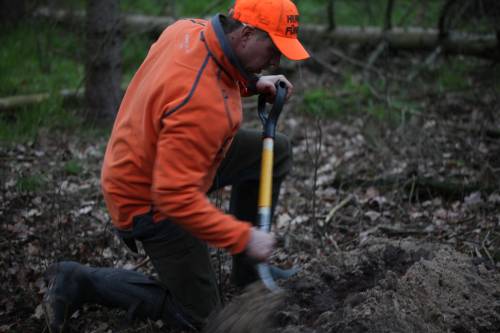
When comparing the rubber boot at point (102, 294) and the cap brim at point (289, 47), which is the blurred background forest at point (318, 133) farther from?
the cap brim at point (289, 47)

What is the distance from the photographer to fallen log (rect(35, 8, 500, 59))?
28.2 ft

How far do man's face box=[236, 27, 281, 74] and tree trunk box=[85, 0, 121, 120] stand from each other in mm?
4103

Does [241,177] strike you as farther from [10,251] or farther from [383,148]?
[383,148]

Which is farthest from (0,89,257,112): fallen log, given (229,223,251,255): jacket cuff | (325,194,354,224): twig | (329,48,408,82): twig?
(229,223,251,255): jacket cuff

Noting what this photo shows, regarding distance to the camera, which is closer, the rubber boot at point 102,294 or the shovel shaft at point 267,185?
the shovel shaft at point 267,185

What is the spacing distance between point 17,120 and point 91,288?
12.8 ft

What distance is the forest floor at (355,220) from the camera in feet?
10.6

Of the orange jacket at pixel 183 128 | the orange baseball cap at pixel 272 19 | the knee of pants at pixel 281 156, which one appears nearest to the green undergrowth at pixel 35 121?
the knee of pants at pixel 281 156

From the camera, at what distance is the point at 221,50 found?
2.92m

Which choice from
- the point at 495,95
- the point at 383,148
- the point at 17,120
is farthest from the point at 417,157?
the point at 17,120

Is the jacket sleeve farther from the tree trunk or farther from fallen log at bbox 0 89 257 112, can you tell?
fallen log at bbox 0 89 257 112

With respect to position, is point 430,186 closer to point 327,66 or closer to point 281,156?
point 281,156

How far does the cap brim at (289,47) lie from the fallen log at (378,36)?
238 inches

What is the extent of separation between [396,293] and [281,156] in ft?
4.05
